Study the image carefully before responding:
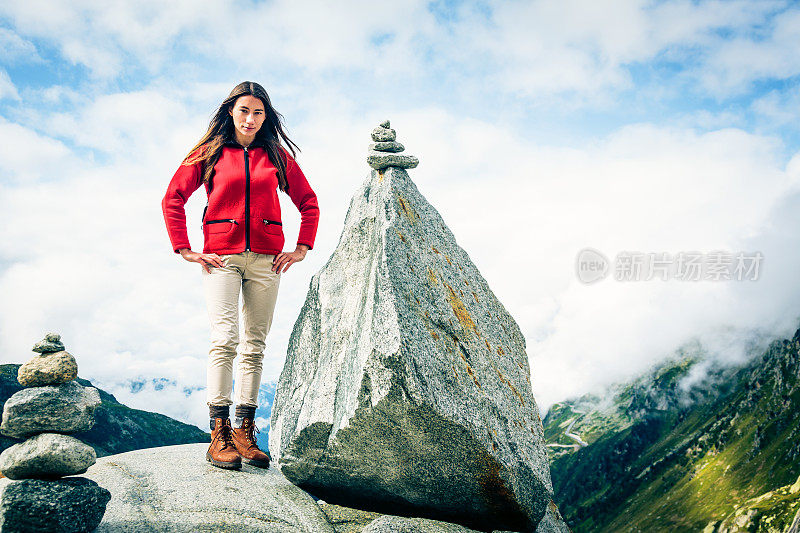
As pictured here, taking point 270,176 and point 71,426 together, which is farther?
point 270,176

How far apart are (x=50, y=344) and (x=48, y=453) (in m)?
1.85

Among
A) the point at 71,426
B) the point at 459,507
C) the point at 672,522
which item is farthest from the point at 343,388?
the point at 672,522

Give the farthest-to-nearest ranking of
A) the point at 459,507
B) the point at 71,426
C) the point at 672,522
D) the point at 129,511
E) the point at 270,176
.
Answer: the point at 672,522, the point at 459,507, the point at 270,176, the point at 129,511, the point at 71,426

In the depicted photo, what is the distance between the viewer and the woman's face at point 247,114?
1063 cm

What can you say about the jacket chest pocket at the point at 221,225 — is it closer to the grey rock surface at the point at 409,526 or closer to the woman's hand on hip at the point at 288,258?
the woman's hand on hip at the point at 288,258

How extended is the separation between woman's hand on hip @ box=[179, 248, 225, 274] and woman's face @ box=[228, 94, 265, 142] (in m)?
2.56

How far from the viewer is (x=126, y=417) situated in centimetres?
11388

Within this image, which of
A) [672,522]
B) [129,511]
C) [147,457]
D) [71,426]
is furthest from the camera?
[672,522]

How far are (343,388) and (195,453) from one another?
5000 millimetres

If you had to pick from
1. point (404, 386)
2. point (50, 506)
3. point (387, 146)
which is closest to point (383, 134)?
point (387, 146)

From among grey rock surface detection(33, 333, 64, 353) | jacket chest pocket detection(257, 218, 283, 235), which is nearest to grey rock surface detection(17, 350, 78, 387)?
grey rock surface detection(33, 333, 64, 353)

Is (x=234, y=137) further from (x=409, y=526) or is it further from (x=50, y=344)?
(x=409, y=526)

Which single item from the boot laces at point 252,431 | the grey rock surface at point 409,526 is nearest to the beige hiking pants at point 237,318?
the boot laces at point 252,431

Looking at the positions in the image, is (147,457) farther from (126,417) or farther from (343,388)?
(126,417)
